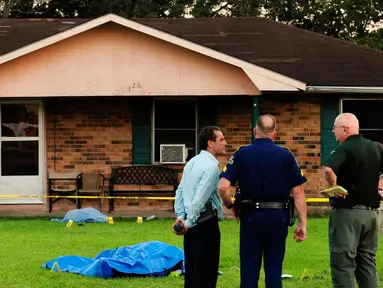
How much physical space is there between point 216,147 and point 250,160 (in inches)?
27.1

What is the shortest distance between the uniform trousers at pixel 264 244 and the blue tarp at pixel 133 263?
2.94 metres

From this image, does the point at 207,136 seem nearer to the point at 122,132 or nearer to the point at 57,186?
the point at 122,132

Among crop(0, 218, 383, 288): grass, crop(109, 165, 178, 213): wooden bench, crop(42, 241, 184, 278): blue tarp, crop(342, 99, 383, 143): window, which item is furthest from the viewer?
crop(342, 99, 383, 143): window

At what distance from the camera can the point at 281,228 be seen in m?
8.71

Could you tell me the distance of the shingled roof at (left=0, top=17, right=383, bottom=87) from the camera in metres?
21.0

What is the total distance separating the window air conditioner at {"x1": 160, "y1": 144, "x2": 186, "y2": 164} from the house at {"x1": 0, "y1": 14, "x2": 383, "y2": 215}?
369 mm

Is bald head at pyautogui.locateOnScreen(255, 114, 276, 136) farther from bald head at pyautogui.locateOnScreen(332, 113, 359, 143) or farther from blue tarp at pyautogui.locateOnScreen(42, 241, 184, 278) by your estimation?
blue tarp at pyautogui.locateOnScreen(42, 241, 184, 278)

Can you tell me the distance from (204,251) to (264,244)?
2.31 ft

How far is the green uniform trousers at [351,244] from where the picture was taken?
9180 mm

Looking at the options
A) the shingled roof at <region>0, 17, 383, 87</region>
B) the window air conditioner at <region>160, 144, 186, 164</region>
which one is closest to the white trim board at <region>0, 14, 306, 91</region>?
the shingled roof at <region>0, 17, 383, 87</region>

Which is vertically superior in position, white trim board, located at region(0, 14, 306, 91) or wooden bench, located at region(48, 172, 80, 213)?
white trim board, located at region(0, 14, 306, 91)

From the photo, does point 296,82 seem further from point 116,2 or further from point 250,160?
point 116,2

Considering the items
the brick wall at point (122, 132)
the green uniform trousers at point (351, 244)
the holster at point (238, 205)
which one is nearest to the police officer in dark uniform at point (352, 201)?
the green uniform trousers at point (351, 244)

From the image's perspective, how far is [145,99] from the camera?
2153 cm
